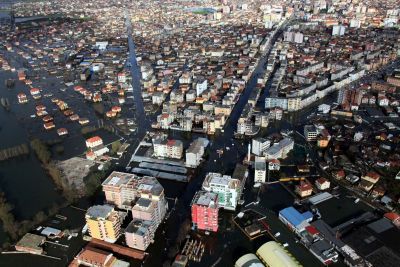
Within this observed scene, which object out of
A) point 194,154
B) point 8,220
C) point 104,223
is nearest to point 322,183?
point 194,154

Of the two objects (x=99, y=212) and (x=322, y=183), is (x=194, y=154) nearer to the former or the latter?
(x=99, y=212)

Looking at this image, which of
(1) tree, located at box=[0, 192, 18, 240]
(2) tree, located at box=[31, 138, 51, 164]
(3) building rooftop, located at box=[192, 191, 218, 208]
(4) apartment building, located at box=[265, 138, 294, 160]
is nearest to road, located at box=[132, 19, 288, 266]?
(3) building rooftop, located at box=[192, 191, 218, 208]

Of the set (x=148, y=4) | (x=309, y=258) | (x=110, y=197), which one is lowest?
(x=309, y=258)

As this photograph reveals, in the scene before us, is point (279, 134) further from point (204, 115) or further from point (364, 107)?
point (364, 107)

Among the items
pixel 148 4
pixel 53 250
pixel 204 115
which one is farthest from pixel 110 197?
pixel 148 4

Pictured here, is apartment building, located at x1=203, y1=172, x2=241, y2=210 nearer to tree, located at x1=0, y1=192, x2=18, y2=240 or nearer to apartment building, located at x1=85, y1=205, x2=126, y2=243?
apartment building, located at x1=85, y1=205, x2=126, y2=243
